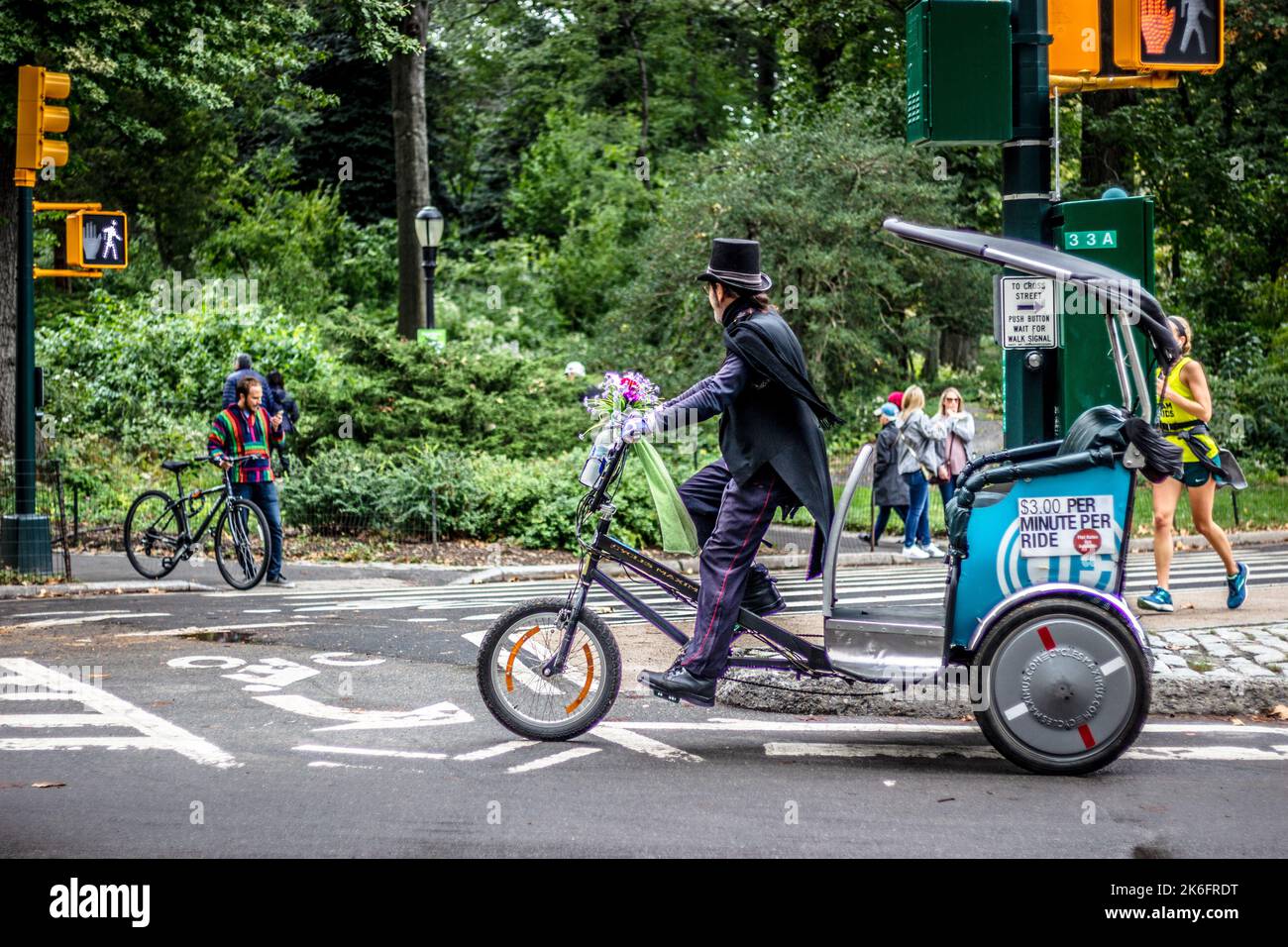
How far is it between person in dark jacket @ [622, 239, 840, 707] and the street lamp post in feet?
49.9

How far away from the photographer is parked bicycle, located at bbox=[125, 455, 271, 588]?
12.8 m

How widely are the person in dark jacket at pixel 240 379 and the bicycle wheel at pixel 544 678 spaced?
24.1 ft

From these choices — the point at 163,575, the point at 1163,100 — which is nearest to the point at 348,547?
the point at 163,575

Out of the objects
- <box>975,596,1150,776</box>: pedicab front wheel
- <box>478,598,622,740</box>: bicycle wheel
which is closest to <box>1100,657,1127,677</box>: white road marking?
<box>975,596,1150,776</box>: pedicab front wheel

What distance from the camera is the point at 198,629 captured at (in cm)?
1009

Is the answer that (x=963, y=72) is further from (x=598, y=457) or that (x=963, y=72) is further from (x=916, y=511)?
(x=916, y=511)

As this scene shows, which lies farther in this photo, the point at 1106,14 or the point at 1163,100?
the point at 1163,100

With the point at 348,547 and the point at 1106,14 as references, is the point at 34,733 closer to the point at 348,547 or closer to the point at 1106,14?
the point at 1106,14

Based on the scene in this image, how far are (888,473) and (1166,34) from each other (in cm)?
901

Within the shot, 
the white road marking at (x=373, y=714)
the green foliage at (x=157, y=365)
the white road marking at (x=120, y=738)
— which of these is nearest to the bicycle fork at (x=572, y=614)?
the white road marking at (x=373, y=714)

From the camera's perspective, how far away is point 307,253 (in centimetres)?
3381

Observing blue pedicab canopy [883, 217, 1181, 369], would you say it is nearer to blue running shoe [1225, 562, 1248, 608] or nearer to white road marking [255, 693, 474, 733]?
white road marking [255, 693, 474, 733]

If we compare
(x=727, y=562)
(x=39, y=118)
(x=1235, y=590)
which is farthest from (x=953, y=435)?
(x=727, y=562)
